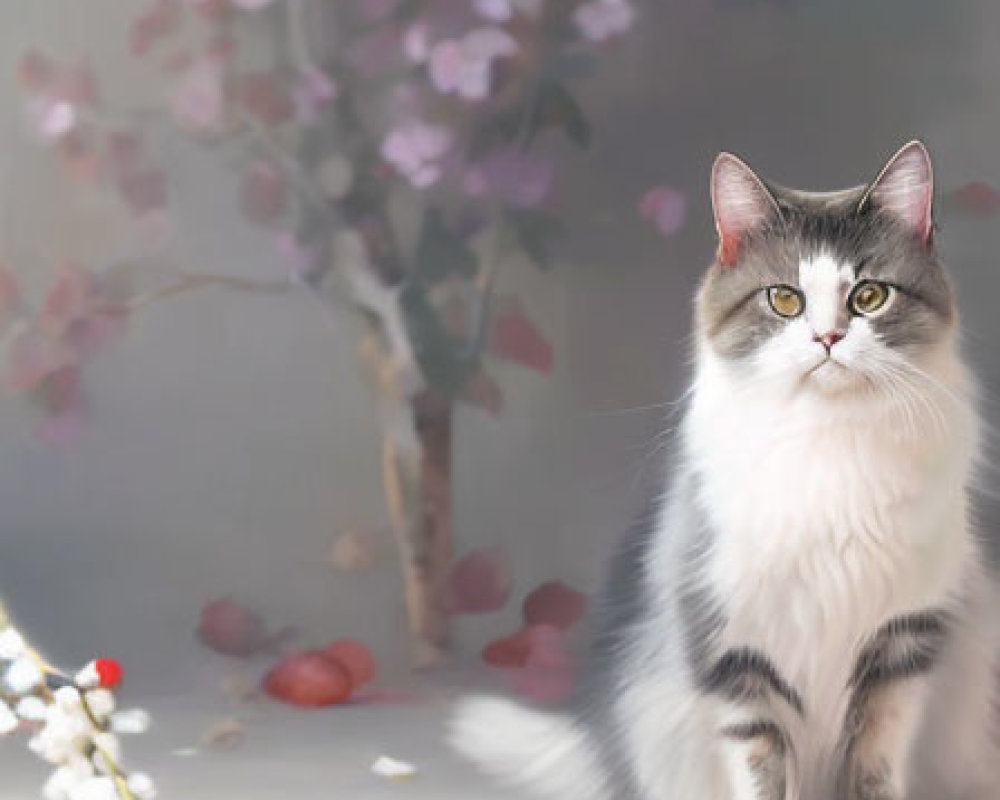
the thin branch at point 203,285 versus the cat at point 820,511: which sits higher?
the thin branch at point 203,285

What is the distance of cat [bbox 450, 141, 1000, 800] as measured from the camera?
1188 millimetres

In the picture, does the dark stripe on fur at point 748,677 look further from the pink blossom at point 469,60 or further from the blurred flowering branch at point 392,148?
the pink blossom at point 469,60

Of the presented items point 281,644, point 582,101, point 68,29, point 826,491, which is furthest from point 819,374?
point 68,29

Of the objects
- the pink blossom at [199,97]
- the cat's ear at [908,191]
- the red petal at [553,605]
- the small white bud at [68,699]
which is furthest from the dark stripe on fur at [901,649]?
the pink blossom at [199,97]

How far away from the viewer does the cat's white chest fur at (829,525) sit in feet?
3.93

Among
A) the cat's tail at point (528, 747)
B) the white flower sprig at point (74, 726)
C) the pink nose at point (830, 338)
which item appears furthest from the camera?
the cat's tail at point (528, 747)

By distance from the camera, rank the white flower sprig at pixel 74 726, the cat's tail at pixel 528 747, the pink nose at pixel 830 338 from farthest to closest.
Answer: the cat's tail at pixel 528 747 → the pink nose at pixel 830 338 → the white flower sprig at pixel 74 726

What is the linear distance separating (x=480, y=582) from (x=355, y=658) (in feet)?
0.55

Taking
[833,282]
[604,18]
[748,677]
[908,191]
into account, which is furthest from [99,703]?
[604,18]

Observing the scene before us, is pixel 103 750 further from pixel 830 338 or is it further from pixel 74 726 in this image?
pixel 830 338

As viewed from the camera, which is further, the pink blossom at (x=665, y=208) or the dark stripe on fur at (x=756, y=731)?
the pink blossom at (x=665, y=208)

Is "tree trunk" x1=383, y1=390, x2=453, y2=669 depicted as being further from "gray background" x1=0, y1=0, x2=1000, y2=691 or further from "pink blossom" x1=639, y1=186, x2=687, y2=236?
"pink blossom" x1=639, y1=186, x2=687, y2=236

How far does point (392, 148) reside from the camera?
61.9 inches

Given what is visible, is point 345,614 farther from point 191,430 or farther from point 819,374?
point 819,374
